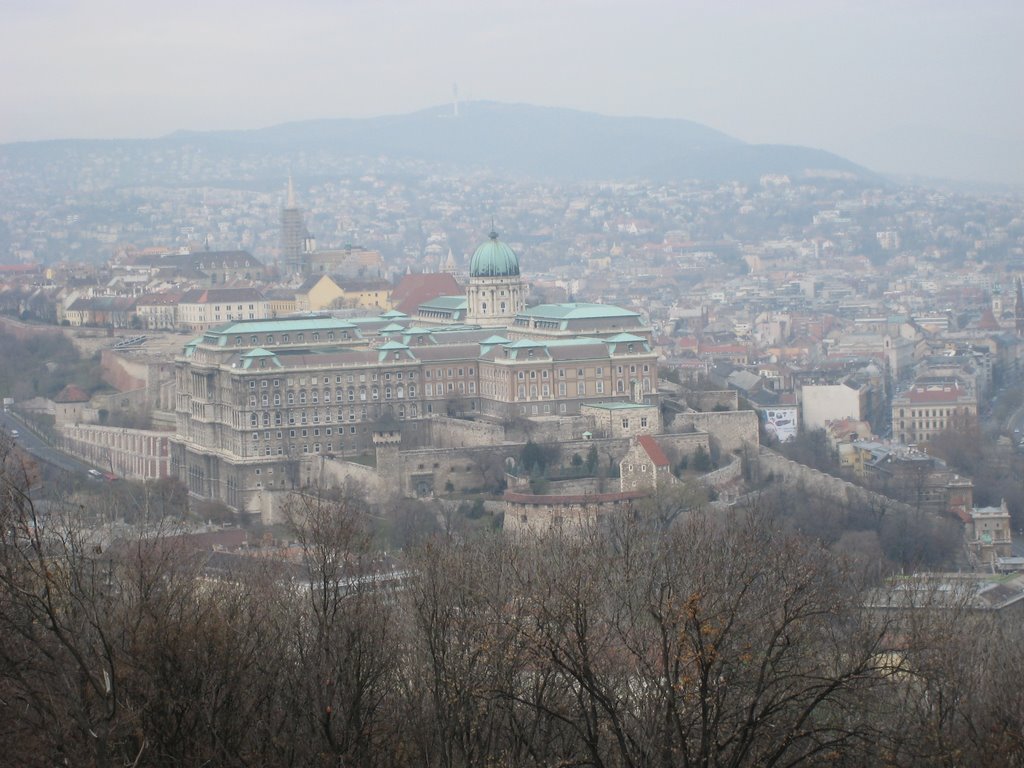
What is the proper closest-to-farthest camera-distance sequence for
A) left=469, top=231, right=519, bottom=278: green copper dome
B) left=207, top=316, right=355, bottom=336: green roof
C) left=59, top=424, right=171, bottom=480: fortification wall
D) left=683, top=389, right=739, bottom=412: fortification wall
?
left=683, top=389, right=739, bottom=412: fortification wall → left=207, top=316, right=355, bottom=336: green roof → left=59, top=424, right=171, bottom=480: fortification wall → left=469, top=231, right=519, bottom=278: green copper dome

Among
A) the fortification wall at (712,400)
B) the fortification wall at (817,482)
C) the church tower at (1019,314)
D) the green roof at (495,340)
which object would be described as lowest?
the church tower at (1019,314)

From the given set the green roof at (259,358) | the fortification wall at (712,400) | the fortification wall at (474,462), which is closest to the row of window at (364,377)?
the green roof at (259,358)

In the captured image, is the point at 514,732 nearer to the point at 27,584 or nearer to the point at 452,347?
the point at 27,584

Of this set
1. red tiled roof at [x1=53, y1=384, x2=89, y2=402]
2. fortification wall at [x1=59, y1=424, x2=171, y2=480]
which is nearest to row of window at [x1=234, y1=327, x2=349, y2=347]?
fortification wall at [x1=59, y1=424, x2=171, y2=480]

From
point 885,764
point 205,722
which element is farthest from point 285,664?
point 885,764

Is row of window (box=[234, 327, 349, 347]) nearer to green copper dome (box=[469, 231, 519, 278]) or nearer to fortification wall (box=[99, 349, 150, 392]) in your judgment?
green copper dome (box=[469, 231, 519, 278])

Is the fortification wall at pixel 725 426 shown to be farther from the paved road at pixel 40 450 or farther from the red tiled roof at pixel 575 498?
Result: the paved road at pixel 40 450
